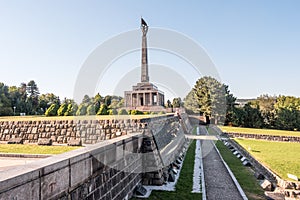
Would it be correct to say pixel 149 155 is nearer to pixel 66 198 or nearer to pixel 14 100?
pixel 66 198

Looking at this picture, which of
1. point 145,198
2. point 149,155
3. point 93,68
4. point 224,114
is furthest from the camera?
point 224,114

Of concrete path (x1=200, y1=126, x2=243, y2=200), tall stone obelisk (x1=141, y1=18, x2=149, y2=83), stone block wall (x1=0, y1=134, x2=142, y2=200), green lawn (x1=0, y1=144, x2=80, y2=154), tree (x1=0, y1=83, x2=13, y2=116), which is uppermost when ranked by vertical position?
A: tall stone obelisk (x1=141, y1=18, x2=149, y2=83)

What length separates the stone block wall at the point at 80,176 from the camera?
2.17m

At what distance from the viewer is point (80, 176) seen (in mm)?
3219

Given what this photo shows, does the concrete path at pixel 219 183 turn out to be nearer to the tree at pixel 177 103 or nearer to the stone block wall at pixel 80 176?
the stone block wall at pixel 80 176

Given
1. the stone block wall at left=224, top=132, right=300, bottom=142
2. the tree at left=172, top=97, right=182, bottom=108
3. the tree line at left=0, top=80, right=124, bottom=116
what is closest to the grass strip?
the tree line at left=0, top=80, right=124, bottom=116

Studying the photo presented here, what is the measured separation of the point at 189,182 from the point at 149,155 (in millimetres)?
1543

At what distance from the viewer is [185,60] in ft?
34.9

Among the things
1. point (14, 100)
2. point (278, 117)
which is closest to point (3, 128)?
point (14, 100)

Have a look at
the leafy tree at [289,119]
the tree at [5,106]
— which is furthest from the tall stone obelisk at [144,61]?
the leafy tree at [289,119]

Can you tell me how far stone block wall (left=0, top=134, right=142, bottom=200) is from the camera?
2.17m

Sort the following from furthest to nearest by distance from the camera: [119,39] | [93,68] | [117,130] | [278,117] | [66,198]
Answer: [278,117] → [119,39] → [93,68] → [117,130] → [66,198]

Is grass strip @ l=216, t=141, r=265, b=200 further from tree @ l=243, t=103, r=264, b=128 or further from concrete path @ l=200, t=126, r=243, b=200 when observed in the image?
tree @ l=243, t=103, r=264, b=128

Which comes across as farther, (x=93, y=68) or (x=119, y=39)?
(x=119, y=39)
